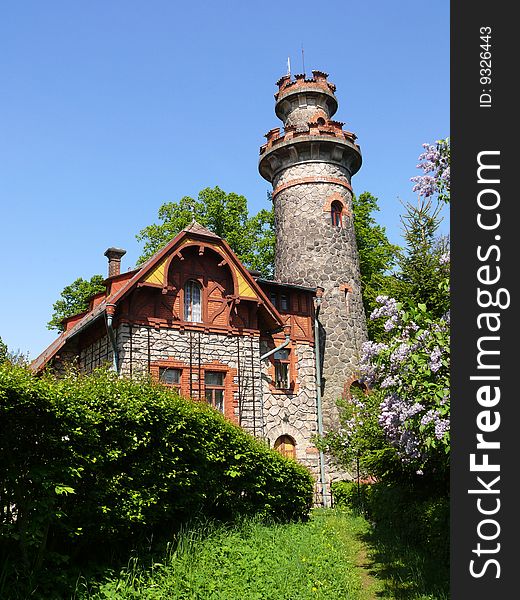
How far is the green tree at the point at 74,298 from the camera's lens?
31.2 m

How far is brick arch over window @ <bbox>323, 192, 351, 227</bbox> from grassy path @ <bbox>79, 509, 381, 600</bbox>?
15282mm

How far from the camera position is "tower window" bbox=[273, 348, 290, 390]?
22195 mm

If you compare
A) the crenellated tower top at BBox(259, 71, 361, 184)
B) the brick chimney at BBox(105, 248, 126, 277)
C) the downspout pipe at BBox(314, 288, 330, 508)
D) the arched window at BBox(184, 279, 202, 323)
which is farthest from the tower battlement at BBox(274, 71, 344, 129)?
the arched window at BBox(184, 279, 202, 323)

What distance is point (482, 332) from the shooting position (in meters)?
4.38

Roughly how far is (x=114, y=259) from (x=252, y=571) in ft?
50.1

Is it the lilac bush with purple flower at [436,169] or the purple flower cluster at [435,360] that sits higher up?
the lilac bush with purple flower at [436,169]

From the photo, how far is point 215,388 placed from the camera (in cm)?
1902

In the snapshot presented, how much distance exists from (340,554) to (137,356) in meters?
8.68

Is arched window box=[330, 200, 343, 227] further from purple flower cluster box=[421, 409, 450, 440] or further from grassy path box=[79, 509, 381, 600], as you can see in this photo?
purple flower cluster box=[421, 409, 450, 440]

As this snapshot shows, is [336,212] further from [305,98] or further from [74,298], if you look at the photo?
[74,298]

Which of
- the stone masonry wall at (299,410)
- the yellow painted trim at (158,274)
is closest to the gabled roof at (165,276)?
the yellow painted trim at (158,274)

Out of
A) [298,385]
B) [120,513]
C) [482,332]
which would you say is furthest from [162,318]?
[482,332]

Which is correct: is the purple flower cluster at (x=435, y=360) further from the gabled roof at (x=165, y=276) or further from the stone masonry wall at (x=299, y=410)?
the stone masonry wall at (x=299, y=410)

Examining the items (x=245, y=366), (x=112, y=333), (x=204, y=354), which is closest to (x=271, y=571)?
(x=112, y=333)
